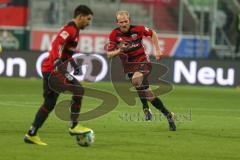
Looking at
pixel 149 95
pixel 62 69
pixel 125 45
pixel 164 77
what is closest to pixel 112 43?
pixel 125 45

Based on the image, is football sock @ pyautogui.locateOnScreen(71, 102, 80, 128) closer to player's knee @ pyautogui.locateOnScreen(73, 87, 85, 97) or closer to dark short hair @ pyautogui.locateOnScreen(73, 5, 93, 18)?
player's knee @ pyautogui.locateOnScreen(73, 87, 85, 97)

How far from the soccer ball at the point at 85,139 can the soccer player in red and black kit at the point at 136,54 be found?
3137 millimetres

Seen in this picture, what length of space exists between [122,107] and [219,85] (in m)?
9.17

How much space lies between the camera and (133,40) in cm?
1636

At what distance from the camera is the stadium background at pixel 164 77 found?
510 inches

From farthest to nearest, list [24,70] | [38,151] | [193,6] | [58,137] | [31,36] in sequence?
[193,6] → [31,36] → [24,70] → [58,137] → [38,151]

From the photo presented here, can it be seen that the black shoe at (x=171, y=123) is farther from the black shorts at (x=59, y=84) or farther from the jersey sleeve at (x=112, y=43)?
the black shorts at (x=59, y=84)

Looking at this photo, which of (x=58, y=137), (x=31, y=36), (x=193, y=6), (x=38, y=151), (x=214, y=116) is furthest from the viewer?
(x=193, y=6)

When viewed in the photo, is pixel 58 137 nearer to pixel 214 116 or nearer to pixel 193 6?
pixel 214 116

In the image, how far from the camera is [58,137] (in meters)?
13.8

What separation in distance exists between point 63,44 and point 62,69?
1.62ft

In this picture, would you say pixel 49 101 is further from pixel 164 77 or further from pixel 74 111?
pixel 164 77

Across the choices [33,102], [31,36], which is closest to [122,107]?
[33,102]

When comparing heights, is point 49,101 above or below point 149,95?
above
